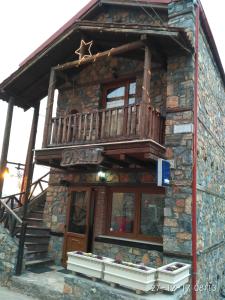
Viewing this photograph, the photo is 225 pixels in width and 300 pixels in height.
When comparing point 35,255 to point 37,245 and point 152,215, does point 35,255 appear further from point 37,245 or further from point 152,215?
point 152,215

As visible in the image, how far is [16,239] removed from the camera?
8.17m

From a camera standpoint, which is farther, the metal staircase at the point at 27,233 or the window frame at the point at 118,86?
the window frame at the point at 118,86

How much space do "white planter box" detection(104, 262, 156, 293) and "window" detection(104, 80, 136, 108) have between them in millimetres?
A: 4623

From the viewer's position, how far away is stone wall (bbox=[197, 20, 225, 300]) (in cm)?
721

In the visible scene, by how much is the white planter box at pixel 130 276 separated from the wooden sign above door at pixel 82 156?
7.67ft

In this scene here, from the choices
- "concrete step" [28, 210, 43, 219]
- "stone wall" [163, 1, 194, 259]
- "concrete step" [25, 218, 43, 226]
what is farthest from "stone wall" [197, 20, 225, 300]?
"concrete step" [28, 210, 43, 219]

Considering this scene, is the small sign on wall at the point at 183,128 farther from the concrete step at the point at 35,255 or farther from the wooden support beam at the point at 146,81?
the concrete step at the point at 35,255

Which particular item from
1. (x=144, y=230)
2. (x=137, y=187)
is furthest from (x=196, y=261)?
(x=137, y=187)

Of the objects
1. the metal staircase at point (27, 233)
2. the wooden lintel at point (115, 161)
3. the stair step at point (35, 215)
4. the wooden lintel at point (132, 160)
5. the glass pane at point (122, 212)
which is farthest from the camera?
the stair step at point (35, 215)

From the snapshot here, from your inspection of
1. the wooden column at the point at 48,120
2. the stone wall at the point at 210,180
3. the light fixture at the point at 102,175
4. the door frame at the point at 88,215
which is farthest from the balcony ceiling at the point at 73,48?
the door frame at the point at 88,215

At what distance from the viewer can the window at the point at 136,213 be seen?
7461 millimetres

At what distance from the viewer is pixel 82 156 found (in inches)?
281

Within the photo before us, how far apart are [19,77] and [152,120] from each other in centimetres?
482

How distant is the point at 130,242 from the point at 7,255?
10.7 ft
